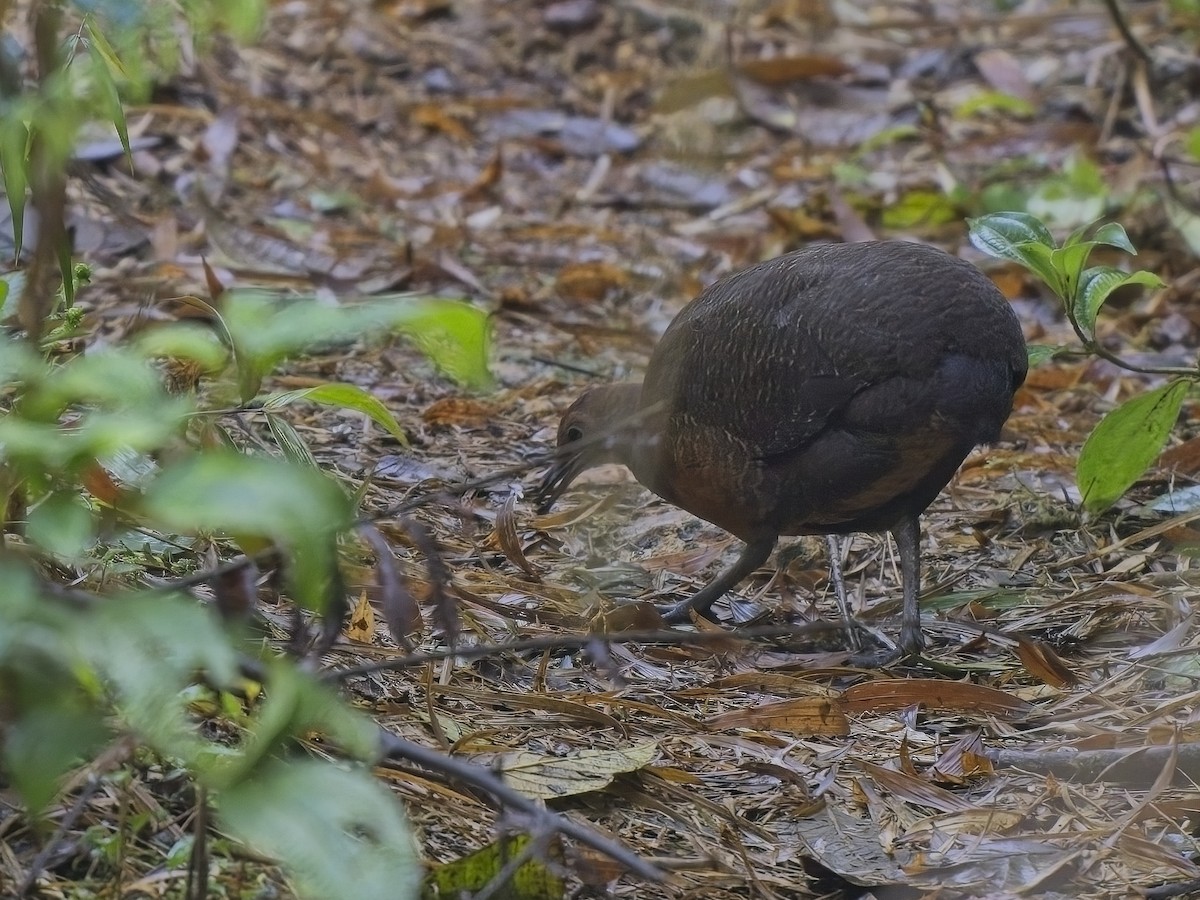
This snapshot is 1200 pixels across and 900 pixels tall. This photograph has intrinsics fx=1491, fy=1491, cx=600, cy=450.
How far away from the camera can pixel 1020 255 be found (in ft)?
12.4

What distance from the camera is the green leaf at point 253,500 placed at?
148cm

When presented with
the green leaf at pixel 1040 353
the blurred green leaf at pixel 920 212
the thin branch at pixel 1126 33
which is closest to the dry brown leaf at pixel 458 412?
the green leaf at pixel 1040 353

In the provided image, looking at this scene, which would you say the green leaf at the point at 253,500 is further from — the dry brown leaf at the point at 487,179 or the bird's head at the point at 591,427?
the dry brown leaf at the point at 487,179

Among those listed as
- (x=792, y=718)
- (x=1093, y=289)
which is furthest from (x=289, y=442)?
(x=1093, y=289)

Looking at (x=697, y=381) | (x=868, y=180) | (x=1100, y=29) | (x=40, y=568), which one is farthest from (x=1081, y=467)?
(x=1100, y=29)

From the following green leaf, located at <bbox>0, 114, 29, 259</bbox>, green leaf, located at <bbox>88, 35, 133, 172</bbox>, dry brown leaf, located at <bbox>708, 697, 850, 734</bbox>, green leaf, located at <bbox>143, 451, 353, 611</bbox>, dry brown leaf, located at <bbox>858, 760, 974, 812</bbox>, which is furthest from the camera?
dry brown leaf, located at <bbox>708, 697, 850, 734</bbox>

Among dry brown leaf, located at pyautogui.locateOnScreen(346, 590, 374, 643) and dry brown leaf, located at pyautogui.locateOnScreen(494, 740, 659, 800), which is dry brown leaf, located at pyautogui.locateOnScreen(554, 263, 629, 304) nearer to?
dry brown leaf, located at pyautogui.locateOnScreen(346, 590, 374, 643)

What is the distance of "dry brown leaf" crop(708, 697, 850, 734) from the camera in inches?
130

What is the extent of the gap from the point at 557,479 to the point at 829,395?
3.15ft

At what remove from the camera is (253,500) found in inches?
58.8

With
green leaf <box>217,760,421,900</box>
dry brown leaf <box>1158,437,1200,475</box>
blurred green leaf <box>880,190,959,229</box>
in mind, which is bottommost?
blurred green leaf <box>880,190,959,229</box>

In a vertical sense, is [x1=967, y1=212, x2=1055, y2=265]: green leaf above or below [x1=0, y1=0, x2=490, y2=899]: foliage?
below

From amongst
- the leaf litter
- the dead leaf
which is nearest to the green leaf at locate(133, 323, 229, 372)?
the leaf litter

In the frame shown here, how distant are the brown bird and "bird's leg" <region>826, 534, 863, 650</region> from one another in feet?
0.05
